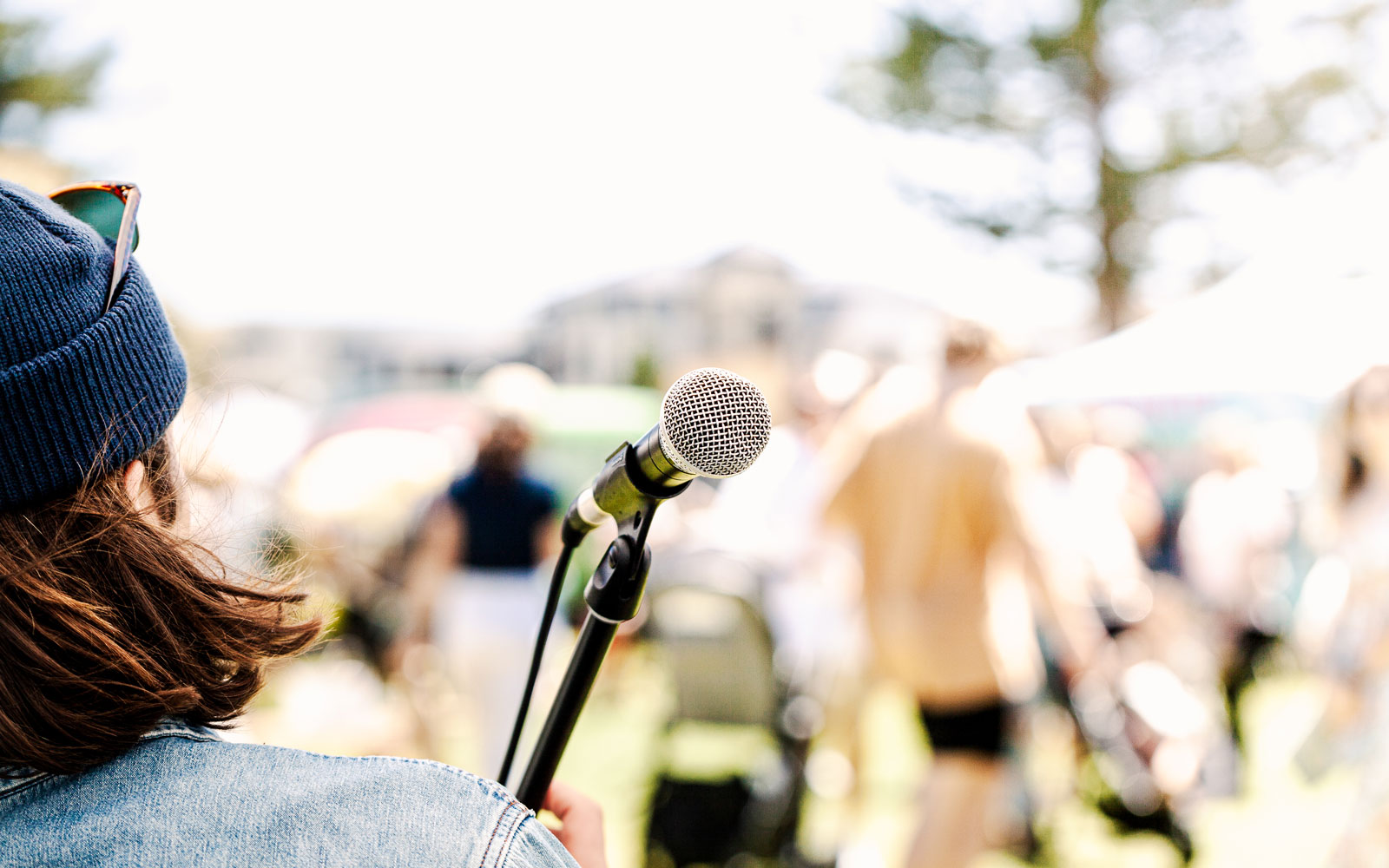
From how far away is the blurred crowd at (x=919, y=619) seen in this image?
300cm

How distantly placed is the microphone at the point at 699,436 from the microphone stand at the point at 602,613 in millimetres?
11

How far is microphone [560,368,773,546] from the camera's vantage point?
33.1 inches

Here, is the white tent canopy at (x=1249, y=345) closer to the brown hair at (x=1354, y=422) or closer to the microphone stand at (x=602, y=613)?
the brown hair at (x=1354, y=422)

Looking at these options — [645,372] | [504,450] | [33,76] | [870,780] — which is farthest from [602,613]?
[645,372]

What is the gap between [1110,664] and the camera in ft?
13.4

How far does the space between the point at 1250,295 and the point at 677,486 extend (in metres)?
3.30

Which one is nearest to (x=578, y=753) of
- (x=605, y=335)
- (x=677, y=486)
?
(x=677, y=486)

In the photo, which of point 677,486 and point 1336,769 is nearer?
point 677,486

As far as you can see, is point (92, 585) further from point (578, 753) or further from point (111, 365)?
point (578, 753)

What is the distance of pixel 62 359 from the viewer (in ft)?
2.40

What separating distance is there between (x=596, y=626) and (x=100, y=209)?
2.08 ft

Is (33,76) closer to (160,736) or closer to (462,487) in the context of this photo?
(462,487)

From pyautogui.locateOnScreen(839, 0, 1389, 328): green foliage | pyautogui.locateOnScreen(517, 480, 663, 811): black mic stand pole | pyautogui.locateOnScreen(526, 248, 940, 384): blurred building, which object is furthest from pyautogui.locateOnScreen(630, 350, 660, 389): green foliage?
pyautogui.locateOnScreen(517, 480, 663, 811): black mic stand pole

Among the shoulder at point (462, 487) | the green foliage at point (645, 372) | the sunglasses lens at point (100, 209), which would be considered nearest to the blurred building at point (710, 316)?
the green foliage at point (645, 372)
